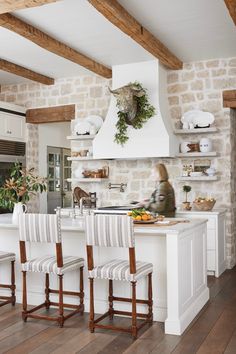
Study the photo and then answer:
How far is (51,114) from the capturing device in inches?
297

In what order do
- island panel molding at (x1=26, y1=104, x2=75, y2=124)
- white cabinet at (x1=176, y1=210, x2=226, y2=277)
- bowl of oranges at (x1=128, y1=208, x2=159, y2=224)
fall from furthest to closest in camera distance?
1. island panel molding at (x1=26, y1=104, x2=75, y2=124)
2. white cabinet at (x1=176, y1=210, x2=226, y2=277)
3. bowl of oranges at (x1=128, y1=208, x2=159, y2=224)

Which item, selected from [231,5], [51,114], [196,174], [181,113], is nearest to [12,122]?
[51,114]

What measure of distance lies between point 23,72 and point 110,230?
4.00 meters

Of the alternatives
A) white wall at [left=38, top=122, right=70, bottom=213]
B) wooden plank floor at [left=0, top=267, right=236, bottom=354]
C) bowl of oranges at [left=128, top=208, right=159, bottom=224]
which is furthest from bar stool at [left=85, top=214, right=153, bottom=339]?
white wall at [left=38, top=122, right=70, bottom=213]

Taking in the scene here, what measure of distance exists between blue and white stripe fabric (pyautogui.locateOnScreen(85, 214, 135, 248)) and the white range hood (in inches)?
111

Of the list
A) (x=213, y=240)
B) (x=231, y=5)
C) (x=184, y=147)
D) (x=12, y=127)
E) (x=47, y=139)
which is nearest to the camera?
(x=231, y=5)

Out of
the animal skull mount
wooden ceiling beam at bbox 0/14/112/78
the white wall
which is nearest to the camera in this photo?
wooden ceiling beam at bbox 0/14/112/78

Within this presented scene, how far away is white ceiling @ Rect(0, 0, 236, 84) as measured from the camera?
4.45 m

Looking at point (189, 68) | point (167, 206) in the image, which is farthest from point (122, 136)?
point (167, 206)

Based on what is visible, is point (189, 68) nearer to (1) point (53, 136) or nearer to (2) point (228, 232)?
(2) point (228, 232)

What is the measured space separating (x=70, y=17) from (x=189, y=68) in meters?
2.48

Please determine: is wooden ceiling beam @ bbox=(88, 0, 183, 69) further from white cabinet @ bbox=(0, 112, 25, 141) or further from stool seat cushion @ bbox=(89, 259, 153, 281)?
white cabinet @ bbox=(0, 112, 25, 141)

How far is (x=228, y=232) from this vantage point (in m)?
6.34

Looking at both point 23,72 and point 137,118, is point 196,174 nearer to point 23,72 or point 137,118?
point 137,118
